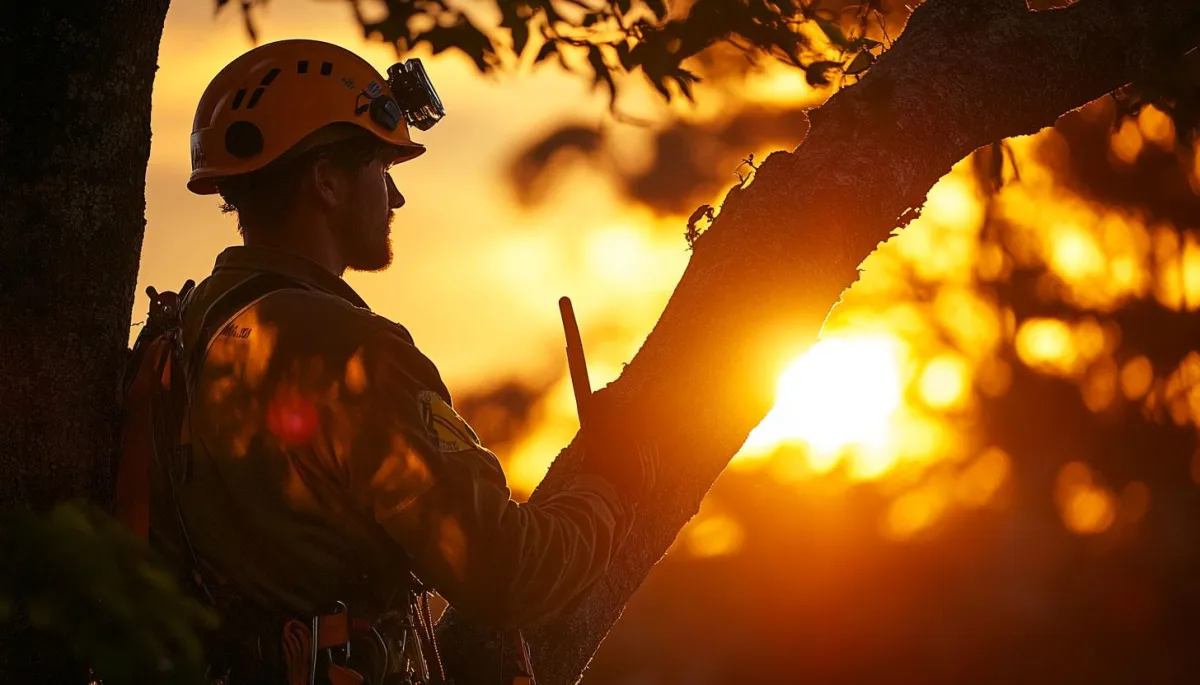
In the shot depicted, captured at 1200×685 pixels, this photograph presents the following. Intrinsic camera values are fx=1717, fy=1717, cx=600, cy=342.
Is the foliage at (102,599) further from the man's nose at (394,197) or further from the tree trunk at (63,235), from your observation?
the man's nose at (394,197)

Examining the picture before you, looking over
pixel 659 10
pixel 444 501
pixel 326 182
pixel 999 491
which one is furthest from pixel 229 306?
pixel 999 491

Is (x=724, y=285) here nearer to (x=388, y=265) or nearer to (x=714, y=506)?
(x=388, y=265)

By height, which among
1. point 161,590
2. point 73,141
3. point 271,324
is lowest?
point 161,590

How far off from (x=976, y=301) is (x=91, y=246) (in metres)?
Result: 20.6

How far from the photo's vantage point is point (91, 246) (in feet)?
11.5

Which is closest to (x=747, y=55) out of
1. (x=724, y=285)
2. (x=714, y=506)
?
(x=724, y=285)

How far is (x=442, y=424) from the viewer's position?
3355 millimetres

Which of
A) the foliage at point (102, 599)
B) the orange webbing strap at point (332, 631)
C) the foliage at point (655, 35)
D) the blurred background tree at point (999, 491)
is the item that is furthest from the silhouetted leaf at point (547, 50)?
the blurred background tree at point (999, 491)

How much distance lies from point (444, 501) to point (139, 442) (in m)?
0.68

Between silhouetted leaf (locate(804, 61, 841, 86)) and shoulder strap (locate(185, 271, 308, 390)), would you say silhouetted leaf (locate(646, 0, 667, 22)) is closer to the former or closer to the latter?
silhouetted leaf (locate(804, 61, 841, 86))

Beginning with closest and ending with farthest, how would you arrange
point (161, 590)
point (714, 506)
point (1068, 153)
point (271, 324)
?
point (161, 590) < point (271, 324) < point (1068, 153) < point (714, 506)

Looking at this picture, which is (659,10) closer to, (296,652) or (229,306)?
(229,306)

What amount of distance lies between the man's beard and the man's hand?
0.58 metres

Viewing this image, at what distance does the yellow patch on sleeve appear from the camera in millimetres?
3336
